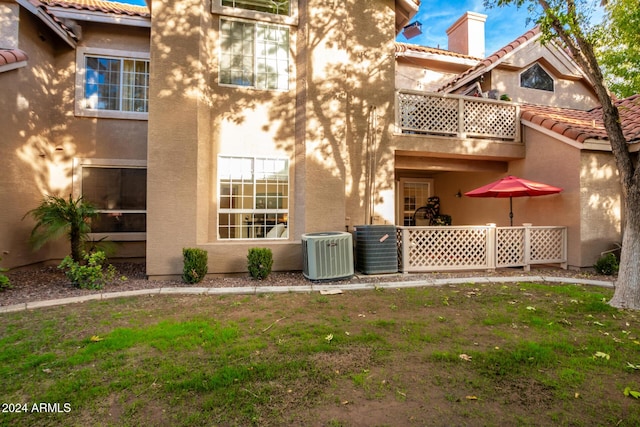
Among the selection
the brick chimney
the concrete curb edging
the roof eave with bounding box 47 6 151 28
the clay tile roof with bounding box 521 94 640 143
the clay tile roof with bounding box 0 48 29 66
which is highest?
the brick chimney

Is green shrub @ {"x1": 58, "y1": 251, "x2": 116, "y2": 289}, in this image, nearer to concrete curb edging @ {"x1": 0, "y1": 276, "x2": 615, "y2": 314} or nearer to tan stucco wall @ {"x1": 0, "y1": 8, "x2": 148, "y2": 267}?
concrete curb edging @ {"x1": 0, "y1": 276, "x2": 615, "y2": 314}

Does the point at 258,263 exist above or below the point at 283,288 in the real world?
above

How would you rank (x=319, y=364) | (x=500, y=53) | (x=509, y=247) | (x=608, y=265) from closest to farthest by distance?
(x=319, y=364), (x=608, y=265), (x=509, y=247), (x=500, y=53)

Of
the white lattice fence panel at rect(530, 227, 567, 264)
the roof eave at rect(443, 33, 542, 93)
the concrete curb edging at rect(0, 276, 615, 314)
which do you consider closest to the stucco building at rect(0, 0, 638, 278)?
the white lattice fence panel at rect(530, 227, 567, 264)

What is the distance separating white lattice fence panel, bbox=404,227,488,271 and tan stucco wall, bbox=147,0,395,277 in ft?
5.38

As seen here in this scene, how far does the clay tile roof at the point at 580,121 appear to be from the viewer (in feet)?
27.2

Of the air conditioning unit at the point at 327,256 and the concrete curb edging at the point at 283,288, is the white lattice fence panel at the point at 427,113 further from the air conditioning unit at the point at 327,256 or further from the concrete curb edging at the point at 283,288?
the concrete curb edging at the point at 283,288

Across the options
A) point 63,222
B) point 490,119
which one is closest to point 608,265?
point 490,119

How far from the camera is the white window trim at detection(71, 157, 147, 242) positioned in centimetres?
895

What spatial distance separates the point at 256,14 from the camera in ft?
27.0

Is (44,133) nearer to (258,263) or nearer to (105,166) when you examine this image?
(105,166)

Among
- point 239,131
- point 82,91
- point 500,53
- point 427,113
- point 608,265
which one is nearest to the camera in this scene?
point 608,265

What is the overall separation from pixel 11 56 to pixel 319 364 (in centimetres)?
937

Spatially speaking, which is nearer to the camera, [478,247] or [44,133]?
[478,247]
